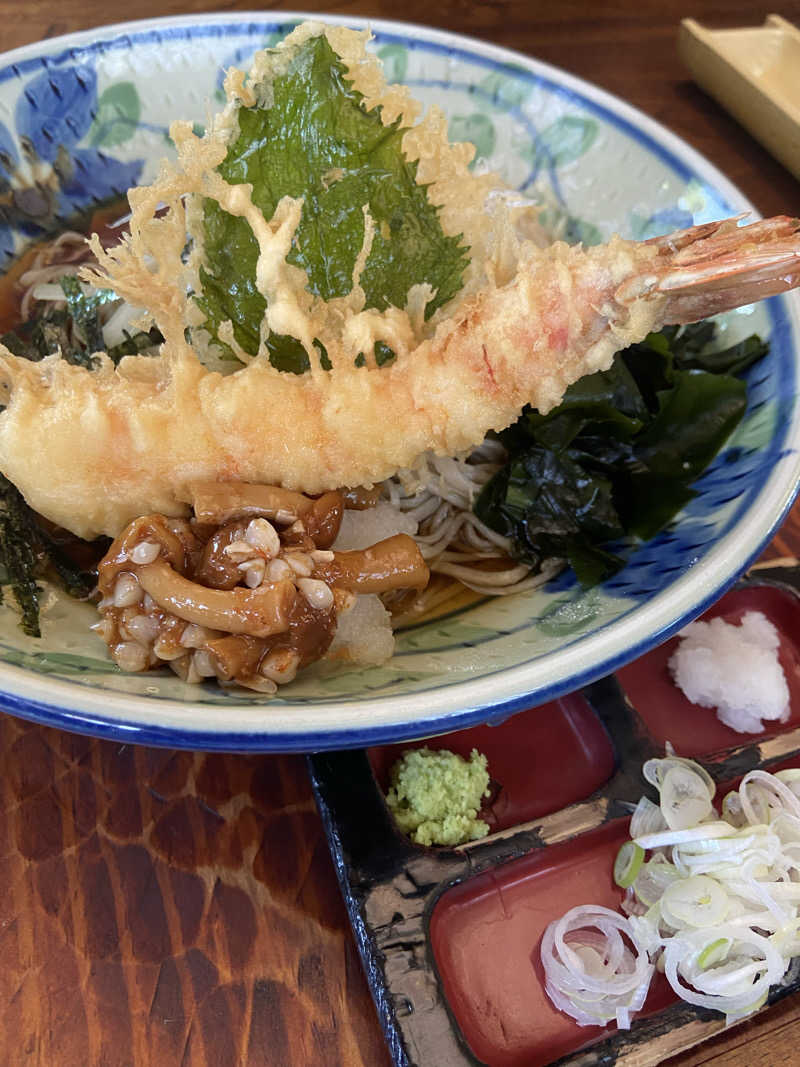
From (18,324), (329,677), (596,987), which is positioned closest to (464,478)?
(329,677)

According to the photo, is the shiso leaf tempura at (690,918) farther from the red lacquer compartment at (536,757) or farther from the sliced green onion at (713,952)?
the red lacquer compartment at (536,757)

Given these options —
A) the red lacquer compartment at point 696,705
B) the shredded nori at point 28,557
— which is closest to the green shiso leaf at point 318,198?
the shredded nori at point 28,557

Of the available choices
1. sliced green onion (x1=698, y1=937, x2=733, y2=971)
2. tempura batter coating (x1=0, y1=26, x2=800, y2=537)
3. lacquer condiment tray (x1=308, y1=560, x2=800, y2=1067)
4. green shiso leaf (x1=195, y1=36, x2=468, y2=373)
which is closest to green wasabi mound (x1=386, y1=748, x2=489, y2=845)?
lacquer condiment tray (x1=308, y1=560, x2=800, y2=1067)

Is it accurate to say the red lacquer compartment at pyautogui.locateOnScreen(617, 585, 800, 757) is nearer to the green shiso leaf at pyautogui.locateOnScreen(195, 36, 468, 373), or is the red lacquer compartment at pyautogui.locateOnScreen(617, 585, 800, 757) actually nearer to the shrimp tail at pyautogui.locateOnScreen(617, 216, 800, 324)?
the shrimp tail at pyautogui.locateOnScreen(617, 216, 800, 324)

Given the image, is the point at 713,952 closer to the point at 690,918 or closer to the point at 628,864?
the point at 690,918

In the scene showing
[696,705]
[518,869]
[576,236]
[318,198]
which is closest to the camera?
[518,869]

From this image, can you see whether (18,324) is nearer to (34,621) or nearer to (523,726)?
(34,621)

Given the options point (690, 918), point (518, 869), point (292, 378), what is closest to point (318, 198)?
point (292, 378)
